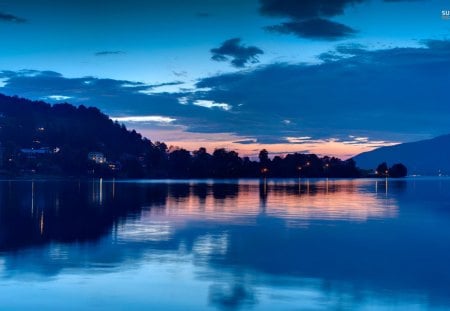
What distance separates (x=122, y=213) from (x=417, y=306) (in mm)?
25425

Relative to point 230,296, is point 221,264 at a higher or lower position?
higher

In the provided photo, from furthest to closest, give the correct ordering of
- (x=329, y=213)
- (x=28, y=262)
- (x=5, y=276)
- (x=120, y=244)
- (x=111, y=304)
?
(x=329, y=213) < (x=120, y=244) < (x=28, y=262) < (x=5, y=276) < (x=111, y=304)

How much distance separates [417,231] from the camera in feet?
94.9

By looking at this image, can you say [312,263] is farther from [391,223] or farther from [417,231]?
[391,223]

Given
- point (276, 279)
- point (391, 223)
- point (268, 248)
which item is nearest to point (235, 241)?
point (268, 248)

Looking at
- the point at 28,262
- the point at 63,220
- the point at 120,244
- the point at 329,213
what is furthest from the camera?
the point at 329,213

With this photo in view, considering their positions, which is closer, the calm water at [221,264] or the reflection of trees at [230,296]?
the reflection of trees at [230,296]

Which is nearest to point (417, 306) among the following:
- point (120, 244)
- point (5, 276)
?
point (5, 276)

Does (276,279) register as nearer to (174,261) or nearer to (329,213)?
(174,261)

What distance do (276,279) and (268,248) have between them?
20.3 feet

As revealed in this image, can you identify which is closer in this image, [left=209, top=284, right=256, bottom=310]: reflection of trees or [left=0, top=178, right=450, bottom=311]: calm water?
[left=209, top=284, right=256, bottom=310]: reflection of trees

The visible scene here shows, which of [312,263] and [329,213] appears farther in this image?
[329,213]

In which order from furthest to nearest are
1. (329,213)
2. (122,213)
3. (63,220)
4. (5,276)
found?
(329,213) < (122,213) < (63,220) < (5,276)

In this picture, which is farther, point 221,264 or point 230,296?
point 221,264
